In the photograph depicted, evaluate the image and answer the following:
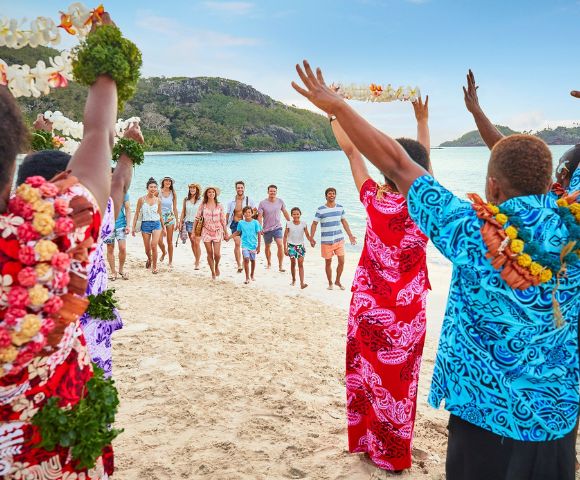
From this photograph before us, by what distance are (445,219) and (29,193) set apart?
1.49 m

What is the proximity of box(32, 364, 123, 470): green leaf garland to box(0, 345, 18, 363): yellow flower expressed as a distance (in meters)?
0.26

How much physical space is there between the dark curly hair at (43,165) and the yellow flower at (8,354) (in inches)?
51.4

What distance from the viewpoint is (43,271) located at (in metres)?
1.40

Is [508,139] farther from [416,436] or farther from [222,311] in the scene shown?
[222,311]

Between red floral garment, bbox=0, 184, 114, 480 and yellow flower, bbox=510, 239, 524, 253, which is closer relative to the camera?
red floral garment, bbox=0, 184, 114, 480

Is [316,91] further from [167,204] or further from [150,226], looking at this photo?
[167,204]

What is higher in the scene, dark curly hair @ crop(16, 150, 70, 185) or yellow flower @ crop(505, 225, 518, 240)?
dark curly hair @ crop(16, 150, 70, 185)

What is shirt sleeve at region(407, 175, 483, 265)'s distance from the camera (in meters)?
1.86

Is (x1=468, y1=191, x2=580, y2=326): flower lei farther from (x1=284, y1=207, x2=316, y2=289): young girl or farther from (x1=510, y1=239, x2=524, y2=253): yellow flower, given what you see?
(x1=284, y1=207, x2=316, y2=289): young girl

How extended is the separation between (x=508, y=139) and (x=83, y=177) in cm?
169

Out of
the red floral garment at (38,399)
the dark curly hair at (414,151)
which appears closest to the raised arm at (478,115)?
the dark curly hair at (414,151)

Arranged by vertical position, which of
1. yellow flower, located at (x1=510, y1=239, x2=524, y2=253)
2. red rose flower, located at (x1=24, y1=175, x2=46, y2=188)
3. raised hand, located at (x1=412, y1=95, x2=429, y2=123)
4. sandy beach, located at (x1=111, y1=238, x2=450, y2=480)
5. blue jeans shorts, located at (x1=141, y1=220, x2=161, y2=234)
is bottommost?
sandy beach, located at (x1=111, y1=238, x2=450, y2=480)

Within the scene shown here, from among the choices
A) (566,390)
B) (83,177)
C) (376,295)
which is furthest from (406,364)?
(83,177)

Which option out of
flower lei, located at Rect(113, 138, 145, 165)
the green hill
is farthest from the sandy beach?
the green hill
